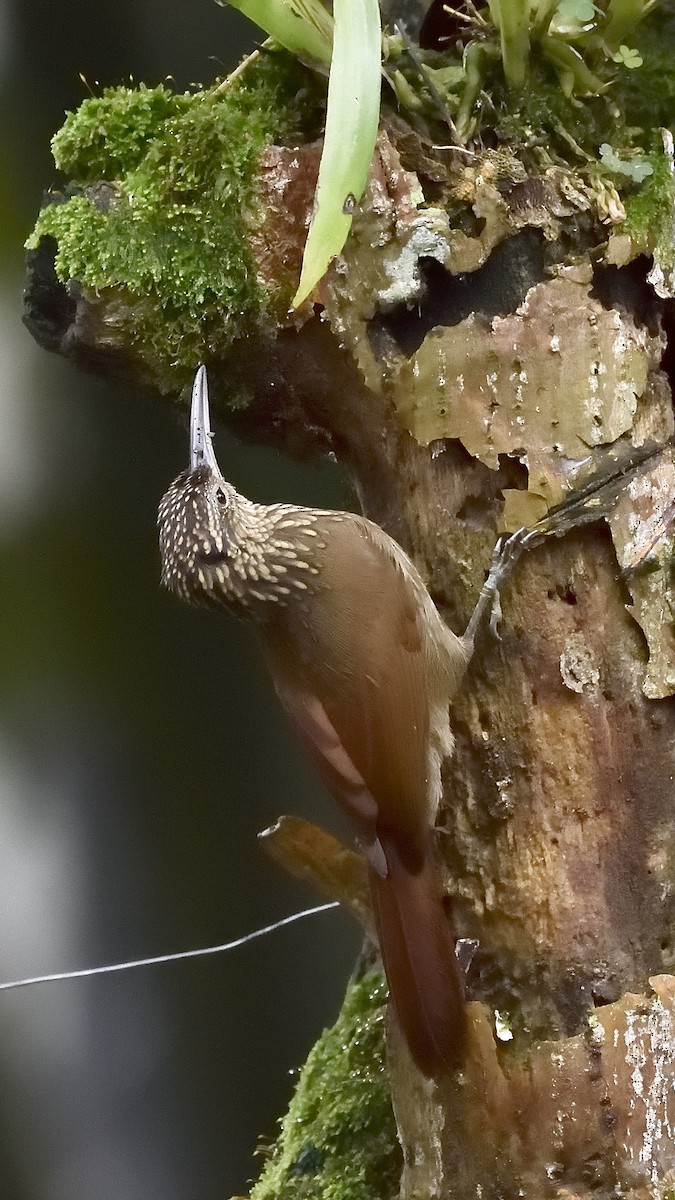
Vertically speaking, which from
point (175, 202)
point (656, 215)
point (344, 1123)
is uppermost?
point (175, 202)

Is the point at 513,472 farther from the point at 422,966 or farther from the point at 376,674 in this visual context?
the point at 422,966

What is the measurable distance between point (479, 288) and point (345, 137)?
0.38 metres

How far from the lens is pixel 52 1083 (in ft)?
6.31

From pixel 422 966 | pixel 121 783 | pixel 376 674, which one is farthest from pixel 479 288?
pixel 121 783

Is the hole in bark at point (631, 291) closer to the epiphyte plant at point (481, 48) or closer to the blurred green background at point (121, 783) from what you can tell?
the epiphyte plant at point (481, 48)

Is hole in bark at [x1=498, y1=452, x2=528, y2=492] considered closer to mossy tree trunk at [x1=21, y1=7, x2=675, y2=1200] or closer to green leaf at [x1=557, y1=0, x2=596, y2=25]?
mossy tree trunk at [x1=21, y1=7, x2=675, y2=1200]

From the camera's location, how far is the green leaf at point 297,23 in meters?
1.28

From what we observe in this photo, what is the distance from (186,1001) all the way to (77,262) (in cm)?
138

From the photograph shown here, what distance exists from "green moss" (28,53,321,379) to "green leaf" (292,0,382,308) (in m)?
0.36

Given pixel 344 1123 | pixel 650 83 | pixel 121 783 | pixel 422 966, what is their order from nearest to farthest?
pixel 422 966, pixel 650 83, pixel 344 1123, pixel 121 783

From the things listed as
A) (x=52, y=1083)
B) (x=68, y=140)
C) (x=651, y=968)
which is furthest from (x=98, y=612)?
(x=651, y=968)

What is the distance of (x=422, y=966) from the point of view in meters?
1.35

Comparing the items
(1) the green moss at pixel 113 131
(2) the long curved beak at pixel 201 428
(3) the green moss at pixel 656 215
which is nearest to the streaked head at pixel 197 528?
(2) the long curved beak at pixel 201 428

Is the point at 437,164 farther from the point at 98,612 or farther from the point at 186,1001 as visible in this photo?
the point at 186,1001
